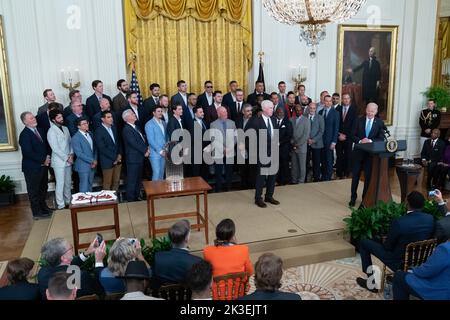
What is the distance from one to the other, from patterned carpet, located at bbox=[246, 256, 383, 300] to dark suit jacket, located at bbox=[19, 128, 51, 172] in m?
4.05

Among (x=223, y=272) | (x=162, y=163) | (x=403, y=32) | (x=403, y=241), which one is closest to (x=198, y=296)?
(x=223, y=272)

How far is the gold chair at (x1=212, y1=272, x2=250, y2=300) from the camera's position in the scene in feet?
11.0

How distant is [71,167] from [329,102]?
5156 millimetres

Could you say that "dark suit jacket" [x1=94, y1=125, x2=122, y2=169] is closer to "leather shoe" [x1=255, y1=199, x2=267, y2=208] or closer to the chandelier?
"leather shoe" [x1=255, y1=199, x2=267, y2=208]

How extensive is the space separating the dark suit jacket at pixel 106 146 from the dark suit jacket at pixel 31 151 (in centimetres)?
87

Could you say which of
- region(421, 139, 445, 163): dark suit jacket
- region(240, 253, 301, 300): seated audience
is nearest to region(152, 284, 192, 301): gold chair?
region(240, 253, 301, 300): seated audience

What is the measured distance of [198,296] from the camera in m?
2.98

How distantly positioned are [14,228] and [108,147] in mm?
1940

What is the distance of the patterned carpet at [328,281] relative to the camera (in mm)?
4766

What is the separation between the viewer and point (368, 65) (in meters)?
11.4

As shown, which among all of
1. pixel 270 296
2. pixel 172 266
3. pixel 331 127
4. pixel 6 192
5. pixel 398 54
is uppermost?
pixel 398 54

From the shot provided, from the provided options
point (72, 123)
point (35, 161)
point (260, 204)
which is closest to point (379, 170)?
point (260, 204)

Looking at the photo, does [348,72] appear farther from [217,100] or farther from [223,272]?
[223,272]

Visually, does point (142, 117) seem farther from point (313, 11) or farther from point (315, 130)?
point (313, 11)
